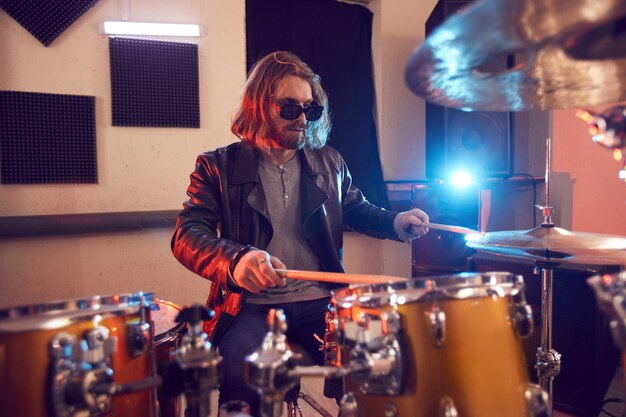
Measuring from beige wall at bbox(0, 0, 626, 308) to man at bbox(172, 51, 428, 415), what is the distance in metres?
1.07

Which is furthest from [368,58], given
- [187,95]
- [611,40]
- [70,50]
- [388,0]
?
[611,40]

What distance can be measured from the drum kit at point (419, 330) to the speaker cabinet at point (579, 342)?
53.4 inches

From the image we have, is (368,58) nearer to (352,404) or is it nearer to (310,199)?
(310,199)

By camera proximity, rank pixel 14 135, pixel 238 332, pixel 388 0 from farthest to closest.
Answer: pixel 388 0
pixel 14 135
pixel 238 332

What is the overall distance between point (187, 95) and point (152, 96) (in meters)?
0.21

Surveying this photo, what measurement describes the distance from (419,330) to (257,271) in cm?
53

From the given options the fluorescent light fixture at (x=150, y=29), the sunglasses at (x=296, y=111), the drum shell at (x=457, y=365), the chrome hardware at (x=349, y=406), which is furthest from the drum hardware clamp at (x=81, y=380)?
the fluorescent light fixture at (x=150, y=29)

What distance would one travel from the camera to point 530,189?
3852mm

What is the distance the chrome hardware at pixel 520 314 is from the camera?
3.43 feet

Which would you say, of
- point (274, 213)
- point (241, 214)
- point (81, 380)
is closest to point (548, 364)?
point (274, 213)

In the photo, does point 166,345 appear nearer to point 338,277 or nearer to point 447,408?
point 338,277

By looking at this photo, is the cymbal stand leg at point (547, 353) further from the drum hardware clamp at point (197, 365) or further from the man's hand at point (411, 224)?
the drum hardware clamp at point (197, 365)

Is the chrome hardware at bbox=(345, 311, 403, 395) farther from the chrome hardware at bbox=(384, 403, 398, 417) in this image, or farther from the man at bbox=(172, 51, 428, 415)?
the man at bbox=(172, 51, 428, 415)

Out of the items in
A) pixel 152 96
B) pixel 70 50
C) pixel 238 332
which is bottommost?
pixel 238 332
